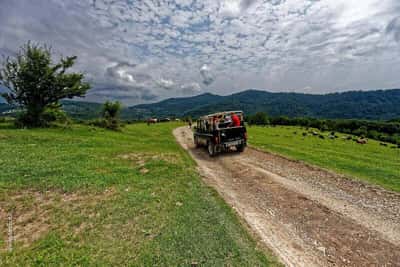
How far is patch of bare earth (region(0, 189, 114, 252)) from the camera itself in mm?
5062

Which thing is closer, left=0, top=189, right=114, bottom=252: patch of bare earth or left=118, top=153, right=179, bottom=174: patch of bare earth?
left=0, top=189, right=114, bottom=252: patch of bare earth

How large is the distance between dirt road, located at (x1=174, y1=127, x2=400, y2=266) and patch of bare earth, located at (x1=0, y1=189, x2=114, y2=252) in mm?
5049

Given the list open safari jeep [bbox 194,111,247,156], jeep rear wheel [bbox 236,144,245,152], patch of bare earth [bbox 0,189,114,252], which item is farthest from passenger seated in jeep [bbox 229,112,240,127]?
patch of bare earth [bbox 0,189,114,252]

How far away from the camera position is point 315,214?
6.69m

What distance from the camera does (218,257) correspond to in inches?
171

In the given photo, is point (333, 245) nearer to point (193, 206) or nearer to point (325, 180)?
point (193, 206)

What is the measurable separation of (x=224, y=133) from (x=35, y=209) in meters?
12.3

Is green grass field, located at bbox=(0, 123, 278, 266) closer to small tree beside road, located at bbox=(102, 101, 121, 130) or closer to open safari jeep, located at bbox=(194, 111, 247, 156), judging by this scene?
open safari jeep, located at bbox=(194, 111, 247, 156)

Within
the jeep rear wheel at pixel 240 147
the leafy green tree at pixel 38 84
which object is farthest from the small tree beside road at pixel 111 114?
the jeep rear wheel at pixel 240 147

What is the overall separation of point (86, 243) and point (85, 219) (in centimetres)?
126

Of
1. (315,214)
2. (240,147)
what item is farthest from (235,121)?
(315,214)

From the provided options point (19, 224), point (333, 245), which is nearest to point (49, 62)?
point (19, 224)

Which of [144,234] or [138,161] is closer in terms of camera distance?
[144,234]

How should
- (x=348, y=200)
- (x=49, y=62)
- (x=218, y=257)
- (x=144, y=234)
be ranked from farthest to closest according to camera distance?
(x=49, y=62) < (x=348, y=200) < (x=144, y=234) < (x=218, y=257)
